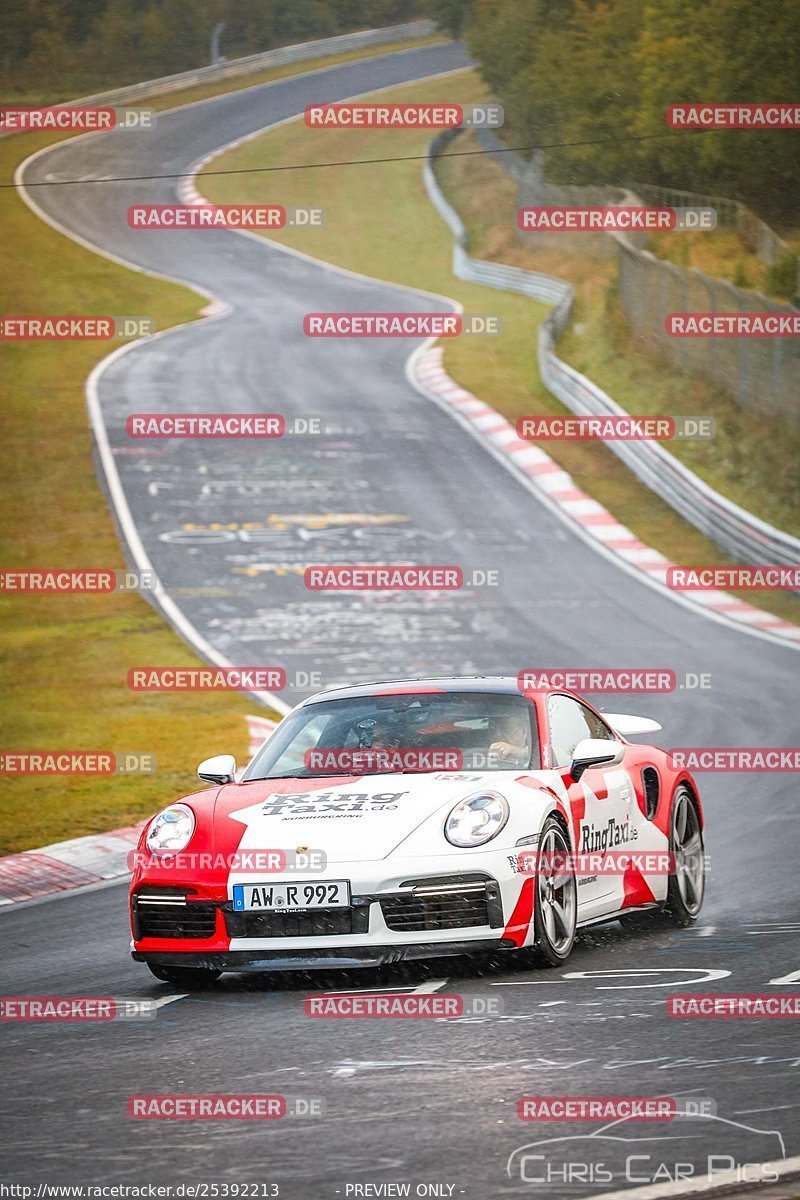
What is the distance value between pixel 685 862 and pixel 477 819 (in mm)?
2134

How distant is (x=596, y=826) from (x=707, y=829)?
3414mm

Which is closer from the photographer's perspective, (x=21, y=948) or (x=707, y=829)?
(x=21, y=948)

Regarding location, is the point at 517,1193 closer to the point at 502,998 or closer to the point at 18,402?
the point at 502,998

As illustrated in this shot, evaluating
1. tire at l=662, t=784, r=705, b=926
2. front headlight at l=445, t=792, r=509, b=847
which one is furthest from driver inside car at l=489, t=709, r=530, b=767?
tire at l=662, t=784, r=705, b=926

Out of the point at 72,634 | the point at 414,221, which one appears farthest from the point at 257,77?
the point at 72,634

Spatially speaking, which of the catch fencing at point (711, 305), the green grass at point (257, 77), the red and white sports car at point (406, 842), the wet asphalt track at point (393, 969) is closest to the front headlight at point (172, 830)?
the red and white sports car at point (406, 842)

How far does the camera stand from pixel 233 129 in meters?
55.0

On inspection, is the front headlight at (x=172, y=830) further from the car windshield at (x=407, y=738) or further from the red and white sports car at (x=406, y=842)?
the car windshield at (x=407, y=738)

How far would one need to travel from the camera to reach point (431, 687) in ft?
29.9

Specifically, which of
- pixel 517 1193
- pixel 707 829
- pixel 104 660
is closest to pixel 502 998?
pixel 517 1193

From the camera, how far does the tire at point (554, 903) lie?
792 cm

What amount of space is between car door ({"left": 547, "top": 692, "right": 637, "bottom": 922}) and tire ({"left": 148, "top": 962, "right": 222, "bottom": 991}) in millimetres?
1684

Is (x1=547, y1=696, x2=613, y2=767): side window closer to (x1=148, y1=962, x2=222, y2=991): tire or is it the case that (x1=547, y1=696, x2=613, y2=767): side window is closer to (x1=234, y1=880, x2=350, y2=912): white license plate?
(x1=234, y1=880, x2=350, y2=912): white license plate

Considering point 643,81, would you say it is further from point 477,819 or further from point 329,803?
point 477,819
